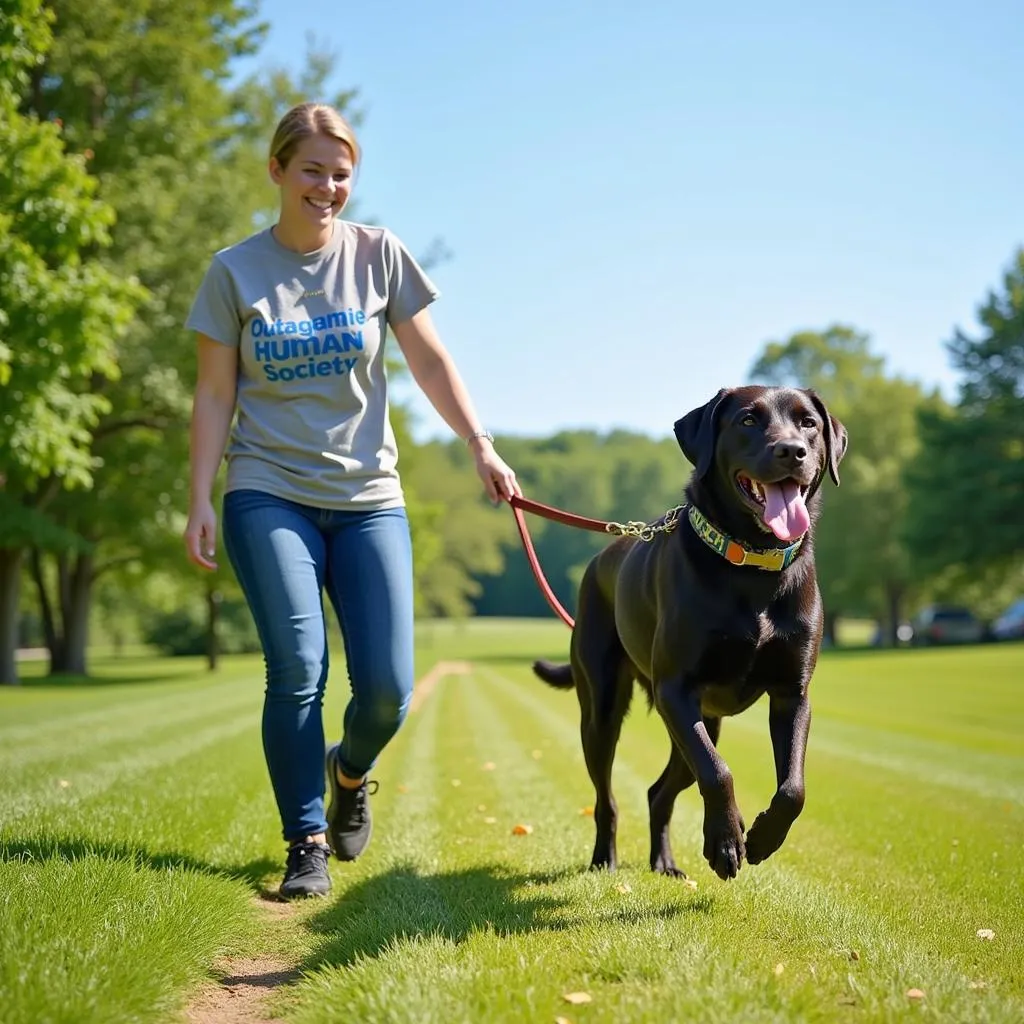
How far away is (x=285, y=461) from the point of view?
4215 millimetres

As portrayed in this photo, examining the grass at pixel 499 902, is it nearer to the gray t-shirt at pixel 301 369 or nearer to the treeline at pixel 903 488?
the gray t-shirt at pixel 301 369

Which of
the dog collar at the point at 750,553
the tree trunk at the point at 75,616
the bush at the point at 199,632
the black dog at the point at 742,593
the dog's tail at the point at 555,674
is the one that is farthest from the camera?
the bush at the point at 199,632

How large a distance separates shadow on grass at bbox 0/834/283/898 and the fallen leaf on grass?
2.01 m

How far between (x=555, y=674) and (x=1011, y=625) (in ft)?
167

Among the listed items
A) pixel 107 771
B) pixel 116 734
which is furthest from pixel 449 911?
pixel 116 734

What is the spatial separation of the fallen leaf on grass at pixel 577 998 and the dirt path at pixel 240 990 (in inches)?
32.8

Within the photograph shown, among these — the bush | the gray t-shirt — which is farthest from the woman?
the bush

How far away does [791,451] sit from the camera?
3.64m

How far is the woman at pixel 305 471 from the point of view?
4.18 meters

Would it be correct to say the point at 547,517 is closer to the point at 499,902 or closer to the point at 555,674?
the point at 555,674

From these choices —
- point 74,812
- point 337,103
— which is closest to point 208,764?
point 74,812

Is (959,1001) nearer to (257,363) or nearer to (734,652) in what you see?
(734,652)

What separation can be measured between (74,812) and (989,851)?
447 cm

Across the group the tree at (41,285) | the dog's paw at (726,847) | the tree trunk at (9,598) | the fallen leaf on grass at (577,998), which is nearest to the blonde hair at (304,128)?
the dog's paw at (726,847)
